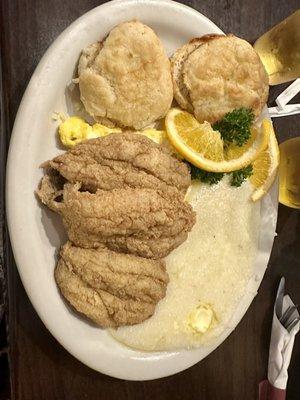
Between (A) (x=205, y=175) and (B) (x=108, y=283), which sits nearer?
(B) (x=108, y=283)

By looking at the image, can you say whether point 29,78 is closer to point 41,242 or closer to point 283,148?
point 41,242

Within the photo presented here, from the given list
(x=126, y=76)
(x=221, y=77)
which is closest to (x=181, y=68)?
(x=221, y=77)

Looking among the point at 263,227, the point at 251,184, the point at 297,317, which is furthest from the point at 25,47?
the point at 297,317

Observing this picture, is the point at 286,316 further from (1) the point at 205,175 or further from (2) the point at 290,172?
(1) the point at 205,175

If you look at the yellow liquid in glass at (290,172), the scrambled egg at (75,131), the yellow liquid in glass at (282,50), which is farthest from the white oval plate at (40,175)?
the yellow liquid in glass at (290,172)

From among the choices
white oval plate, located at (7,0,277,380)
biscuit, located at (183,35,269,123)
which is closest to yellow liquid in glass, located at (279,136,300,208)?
biscuit, located at (183,35,269,123)

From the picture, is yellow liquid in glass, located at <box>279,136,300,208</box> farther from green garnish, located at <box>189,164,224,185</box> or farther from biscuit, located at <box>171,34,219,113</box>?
biscuit, located at <box>171,34,219,113</box>
